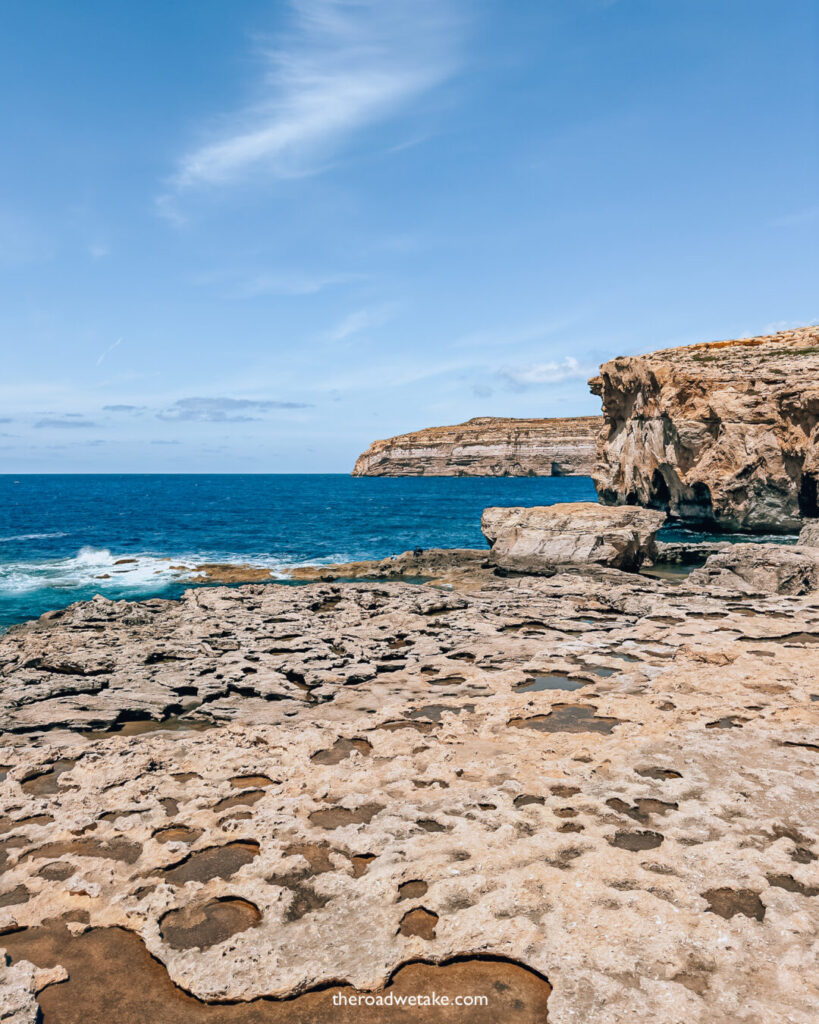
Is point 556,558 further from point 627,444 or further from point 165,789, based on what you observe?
point 627,444

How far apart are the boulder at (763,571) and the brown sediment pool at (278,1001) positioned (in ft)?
63.4

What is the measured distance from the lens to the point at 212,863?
7.75m

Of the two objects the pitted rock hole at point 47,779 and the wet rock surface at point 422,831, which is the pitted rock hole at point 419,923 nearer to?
the wet rock surface at point 422,831

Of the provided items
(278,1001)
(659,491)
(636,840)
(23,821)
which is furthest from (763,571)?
(659,491)

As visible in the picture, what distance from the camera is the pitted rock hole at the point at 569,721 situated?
448 inches

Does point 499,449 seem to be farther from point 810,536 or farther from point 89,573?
point 810,536

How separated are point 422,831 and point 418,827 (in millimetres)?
107

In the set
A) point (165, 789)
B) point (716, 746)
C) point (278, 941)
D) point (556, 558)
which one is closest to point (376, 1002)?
point (278, 941)

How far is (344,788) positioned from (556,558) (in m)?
21.6

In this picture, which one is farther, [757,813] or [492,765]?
[492,765]

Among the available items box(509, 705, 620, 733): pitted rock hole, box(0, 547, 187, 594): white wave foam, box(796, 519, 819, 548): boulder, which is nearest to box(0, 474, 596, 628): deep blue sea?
box(0, 547, 187, 594): white wave foam

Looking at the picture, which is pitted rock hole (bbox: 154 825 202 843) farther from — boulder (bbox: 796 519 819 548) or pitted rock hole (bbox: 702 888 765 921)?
boulder (bbox: 796 519 819 548)

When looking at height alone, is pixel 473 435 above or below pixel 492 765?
above

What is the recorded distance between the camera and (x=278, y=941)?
6273mm
